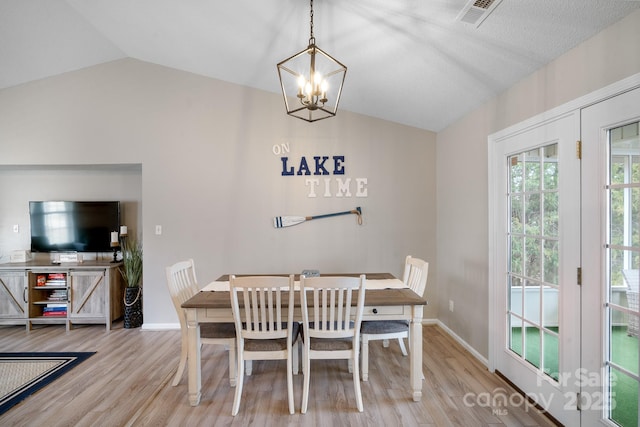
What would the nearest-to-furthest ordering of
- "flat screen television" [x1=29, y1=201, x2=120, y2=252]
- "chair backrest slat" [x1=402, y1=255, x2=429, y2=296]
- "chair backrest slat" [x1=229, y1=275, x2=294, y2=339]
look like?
1. "chair backrest slat" [x1=229, y1=275, x2=294, y2=339]
2. "chair backrest slat" [x1=402, y1=255, x2=429, y2=296]
3. "flat screen television" [x1=29, y1=201, x2=120, y2=252]

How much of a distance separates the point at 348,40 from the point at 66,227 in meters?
4.14

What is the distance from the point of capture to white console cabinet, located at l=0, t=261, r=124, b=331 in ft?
11.9

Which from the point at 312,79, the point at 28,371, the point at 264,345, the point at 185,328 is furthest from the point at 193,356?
the point at 312,79

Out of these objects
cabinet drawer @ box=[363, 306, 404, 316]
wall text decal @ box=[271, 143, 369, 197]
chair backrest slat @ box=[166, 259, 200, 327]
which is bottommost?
cabinet drawer @ box=[363, 306, 404, 316]

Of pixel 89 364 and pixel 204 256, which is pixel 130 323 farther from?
pixel 204 256

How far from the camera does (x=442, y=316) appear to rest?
12.3 feet

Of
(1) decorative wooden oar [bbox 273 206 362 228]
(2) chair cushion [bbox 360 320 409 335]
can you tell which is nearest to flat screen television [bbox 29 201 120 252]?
(1) decorative wooden oar [bbox 273 206 362 228]

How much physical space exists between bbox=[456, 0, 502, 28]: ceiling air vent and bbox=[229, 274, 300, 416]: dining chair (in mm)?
1936

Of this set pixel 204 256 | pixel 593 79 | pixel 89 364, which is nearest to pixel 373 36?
pixel 593 79

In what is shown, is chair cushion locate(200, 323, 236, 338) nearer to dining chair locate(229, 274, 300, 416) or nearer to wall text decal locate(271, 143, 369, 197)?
dining chair locate(229, 274, 300, 416)

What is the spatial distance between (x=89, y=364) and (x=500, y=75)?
4.36 meters

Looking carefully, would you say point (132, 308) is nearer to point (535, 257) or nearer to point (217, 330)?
point (217, 330)

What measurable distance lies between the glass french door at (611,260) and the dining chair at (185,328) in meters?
2.32

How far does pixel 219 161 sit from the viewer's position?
3.77 metres
